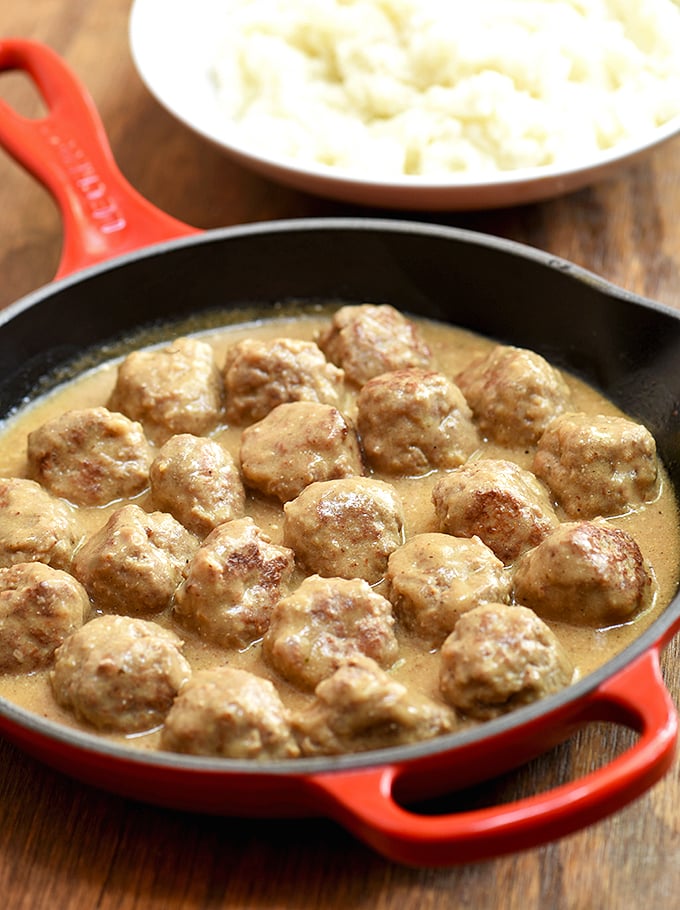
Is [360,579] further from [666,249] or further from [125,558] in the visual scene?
[666,249]

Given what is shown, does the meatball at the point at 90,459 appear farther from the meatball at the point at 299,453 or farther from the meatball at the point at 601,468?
the meatball at the point at 601,468

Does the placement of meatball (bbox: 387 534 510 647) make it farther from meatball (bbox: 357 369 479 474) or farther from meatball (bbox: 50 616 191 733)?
meatball (bbox: 50 616 191 733)

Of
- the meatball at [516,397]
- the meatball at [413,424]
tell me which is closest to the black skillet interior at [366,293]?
A: the meatball at [516,397]

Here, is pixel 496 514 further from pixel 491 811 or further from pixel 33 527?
pixel 33 527

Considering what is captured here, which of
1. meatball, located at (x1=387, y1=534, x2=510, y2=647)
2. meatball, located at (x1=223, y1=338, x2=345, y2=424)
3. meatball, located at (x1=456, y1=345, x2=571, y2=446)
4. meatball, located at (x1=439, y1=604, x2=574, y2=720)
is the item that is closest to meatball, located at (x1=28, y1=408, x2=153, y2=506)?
meatball, located at (x1=223, y1=338, x2=345, y2=424)

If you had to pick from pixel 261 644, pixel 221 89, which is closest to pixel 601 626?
pixel 261 644
